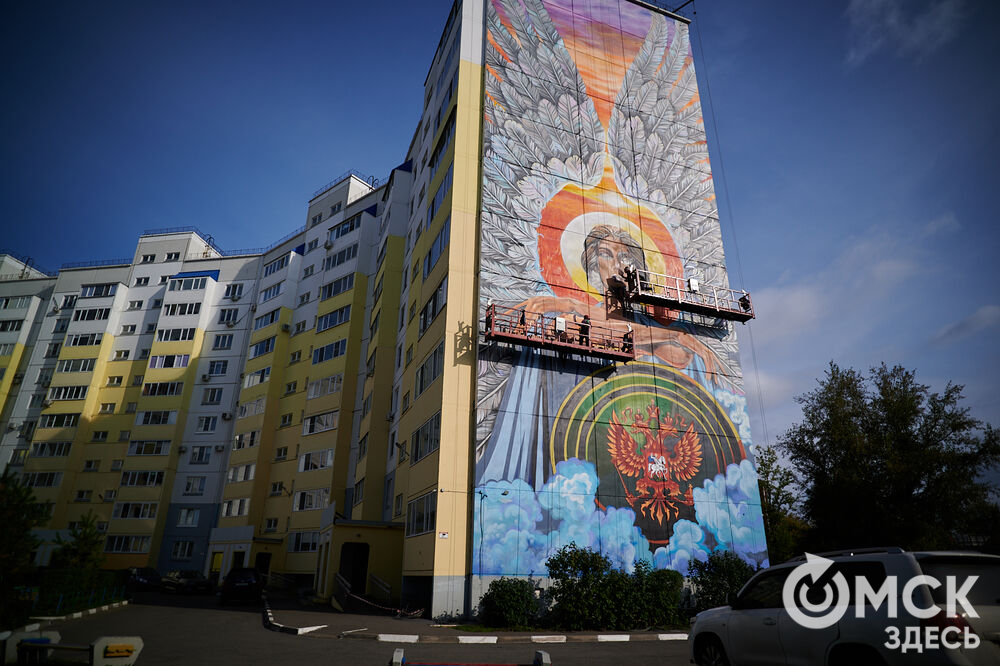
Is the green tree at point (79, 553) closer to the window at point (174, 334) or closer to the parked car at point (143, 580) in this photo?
the parked car at point (143, 580)

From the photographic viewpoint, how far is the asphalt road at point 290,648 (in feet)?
40.8

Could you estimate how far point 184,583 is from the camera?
1516 inches

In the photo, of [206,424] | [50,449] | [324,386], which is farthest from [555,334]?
[50,449]

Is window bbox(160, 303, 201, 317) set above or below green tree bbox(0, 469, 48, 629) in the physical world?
above

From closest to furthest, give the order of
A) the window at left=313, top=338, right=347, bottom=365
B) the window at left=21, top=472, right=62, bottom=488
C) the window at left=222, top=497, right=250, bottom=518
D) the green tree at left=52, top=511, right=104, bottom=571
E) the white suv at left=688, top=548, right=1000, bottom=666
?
the white suv at left=688, top=548, right=1000, bottom=666, the green tree at left=52, top=511, right=104, bottom=571, the window at left=313, top=338, right=347, bottom=365, the window at left=222, top=497, right=250, bottom=518, the window at left=21, top=472, right=62, bottom=488

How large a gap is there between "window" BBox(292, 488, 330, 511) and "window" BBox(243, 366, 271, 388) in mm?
13841

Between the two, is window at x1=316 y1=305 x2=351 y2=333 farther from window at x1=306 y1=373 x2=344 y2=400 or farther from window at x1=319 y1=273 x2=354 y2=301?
window at x1=306 y1=373 x2=344 y2=400

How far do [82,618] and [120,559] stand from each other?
122 ft

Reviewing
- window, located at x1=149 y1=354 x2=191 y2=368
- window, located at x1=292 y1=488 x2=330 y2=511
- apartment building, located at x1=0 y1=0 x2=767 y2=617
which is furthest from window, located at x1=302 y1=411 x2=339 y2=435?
window, located at x1=149 y1=354 x2=191 y2=368

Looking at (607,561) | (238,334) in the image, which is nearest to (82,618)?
(607,561)

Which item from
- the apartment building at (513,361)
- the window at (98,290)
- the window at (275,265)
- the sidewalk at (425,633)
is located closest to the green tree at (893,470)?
the apartment building at (513,361)

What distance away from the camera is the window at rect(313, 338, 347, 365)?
48.1 meters

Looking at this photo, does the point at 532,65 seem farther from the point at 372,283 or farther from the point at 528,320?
the point at 372,283

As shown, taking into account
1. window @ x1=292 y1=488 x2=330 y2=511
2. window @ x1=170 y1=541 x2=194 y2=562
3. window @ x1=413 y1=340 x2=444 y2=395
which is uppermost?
window @ x1=413 y1=340 x2=444 y2=395
